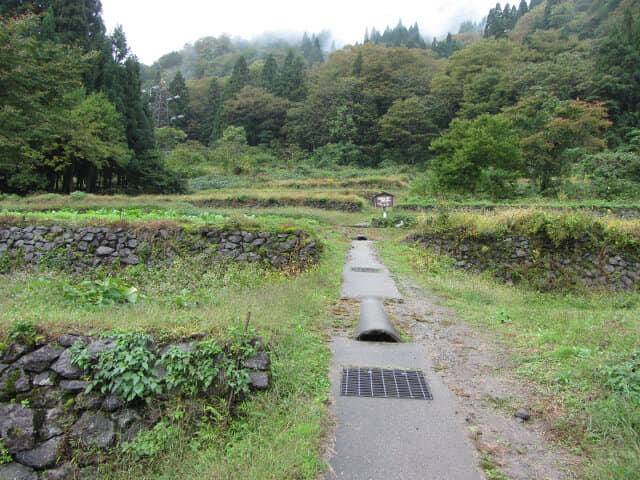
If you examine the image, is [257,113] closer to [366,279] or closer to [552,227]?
[552,227]

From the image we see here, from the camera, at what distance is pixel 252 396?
3.63 meters

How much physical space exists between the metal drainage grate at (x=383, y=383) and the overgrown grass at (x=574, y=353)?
43.7 inches

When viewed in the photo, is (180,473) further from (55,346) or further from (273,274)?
(273,274)

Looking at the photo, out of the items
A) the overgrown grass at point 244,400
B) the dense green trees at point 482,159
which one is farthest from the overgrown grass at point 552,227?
the dense green trees at point 482,159

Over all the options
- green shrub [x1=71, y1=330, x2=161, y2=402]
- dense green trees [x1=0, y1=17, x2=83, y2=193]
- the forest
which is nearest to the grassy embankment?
green shrub [x1=71, y1=330, x2=161, y2=402]

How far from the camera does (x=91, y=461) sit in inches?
133

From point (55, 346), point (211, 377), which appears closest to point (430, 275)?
point (211, 377)

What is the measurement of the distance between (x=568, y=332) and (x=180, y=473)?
5.10 meters

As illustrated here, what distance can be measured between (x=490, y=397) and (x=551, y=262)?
776cm

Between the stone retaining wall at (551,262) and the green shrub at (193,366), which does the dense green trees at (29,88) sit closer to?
the green shrub at (193,366)

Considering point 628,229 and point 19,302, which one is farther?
point 628,229

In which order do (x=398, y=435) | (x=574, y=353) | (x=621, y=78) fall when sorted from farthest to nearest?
(x=621, y=78), (x=574, y=353), (x=398, y=435)

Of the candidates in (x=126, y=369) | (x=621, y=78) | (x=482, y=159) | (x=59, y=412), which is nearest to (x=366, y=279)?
(x=126, y=369)

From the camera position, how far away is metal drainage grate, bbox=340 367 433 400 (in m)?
3.90
